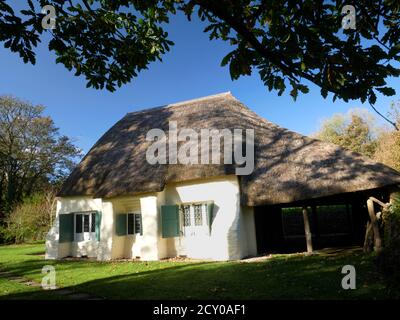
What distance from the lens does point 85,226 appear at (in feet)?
54.6

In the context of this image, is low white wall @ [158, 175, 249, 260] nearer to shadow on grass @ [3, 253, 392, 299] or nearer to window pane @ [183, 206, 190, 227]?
window pane @ [183, 206, 190, 227]

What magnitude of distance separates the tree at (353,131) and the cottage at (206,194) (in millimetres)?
21010

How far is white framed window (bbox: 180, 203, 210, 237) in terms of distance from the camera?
1406cm

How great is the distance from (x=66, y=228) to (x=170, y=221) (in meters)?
5.80

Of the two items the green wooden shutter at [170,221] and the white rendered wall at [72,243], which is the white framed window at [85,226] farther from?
the green wooden shutter at [170,221]

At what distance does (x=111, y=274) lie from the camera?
10578 millimetres

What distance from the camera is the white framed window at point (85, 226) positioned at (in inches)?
644

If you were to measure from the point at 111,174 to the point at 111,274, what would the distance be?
6295mm

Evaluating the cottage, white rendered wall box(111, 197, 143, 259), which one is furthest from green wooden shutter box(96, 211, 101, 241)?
white rendered wall box(111, 197, 143, 259)

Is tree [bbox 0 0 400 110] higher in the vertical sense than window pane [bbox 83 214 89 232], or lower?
higher

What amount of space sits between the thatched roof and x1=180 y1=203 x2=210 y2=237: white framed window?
1.36 metres

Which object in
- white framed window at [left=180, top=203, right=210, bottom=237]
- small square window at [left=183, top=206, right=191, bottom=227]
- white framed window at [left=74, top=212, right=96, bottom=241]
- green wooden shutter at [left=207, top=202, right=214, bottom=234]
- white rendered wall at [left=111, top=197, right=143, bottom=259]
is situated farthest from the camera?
white framed window at [left=74, top=212, right=96, bottom=241]

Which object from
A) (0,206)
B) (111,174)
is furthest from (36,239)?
(111,174)

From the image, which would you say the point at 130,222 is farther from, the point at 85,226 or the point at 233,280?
the point at 233,280
